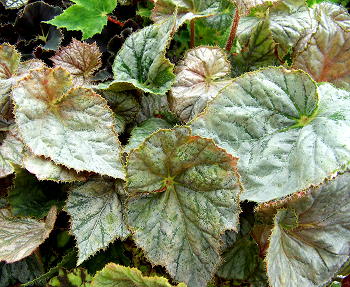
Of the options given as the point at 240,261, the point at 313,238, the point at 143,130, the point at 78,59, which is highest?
the point at 78,59

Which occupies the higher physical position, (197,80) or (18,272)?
(197,80)

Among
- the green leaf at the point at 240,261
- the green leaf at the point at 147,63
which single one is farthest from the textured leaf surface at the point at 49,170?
the green leaf at the point at 240,261

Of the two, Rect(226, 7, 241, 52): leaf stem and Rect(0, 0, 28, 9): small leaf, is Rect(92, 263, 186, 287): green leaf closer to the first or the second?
Rect(226, 7, 241, 52): leaf stem

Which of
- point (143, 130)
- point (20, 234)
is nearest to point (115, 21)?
point (143, 130)

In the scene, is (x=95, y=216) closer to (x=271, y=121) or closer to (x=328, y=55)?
(x=271, y=121)

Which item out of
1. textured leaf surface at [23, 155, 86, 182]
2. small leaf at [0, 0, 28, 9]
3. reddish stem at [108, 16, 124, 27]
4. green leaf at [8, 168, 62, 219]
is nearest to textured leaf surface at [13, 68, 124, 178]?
textured leaf surface at [23, 155, 86, 182]
